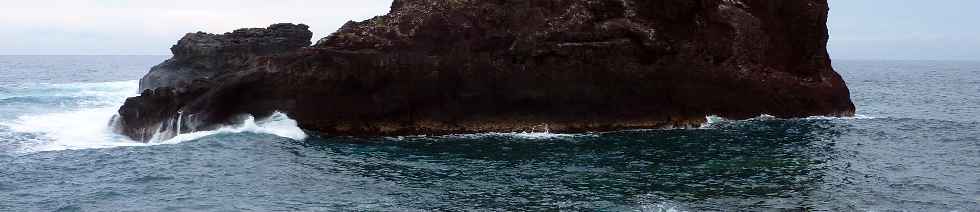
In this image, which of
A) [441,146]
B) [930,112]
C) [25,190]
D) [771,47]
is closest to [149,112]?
[25,190]

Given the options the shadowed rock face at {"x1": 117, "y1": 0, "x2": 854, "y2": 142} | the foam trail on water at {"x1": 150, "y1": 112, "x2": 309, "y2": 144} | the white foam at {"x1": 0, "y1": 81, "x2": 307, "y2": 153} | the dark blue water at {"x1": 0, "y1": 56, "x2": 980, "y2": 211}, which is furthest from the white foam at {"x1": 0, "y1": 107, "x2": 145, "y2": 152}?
the foam trail on water at {"x1": 150, "y1": 112, "x2": 309, "y2": 144}

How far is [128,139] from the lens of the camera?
40594 mm

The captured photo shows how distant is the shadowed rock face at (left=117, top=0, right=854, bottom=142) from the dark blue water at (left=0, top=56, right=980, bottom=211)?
1.77 m

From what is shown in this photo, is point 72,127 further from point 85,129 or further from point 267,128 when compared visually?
point 267,128

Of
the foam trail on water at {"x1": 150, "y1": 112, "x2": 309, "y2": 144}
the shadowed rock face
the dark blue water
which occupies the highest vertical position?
the shadowed rock face

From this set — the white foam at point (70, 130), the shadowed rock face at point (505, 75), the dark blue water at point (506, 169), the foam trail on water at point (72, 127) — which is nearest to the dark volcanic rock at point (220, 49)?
the foam trail on water at point (72, 127)

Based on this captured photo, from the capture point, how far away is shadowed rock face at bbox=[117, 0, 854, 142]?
41.9m

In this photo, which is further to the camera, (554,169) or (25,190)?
(554,169)

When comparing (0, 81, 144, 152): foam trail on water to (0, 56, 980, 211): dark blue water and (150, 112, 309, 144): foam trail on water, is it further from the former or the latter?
(150, 112, 309, 144): foam trail on water

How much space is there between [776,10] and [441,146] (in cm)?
2521

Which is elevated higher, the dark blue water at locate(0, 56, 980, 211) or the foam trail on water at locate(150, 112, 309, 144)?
the foam trail on water at locate(150, 112, 309, 144)

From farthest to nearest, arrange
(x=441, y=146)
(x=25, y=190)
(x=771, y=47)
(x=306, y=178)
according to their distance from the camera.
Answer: (x=771, y=47) → (x=441, y=146) → (x=306, y=178) → (x=25, y=190)

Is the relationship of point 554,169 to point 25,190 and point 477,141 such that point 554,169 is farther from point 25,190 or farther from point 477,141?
point 25,190

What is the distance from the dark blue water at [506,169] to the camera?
1025 inches
